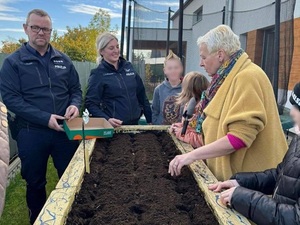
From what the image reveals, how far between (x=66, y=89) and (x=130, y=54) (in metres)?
6.08

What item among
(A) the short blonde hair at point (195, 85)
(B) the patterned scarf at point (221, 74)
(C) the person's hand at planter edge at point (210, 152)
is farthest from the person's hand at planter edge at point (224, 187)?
(A) the short blonde hair at point (195, 85)

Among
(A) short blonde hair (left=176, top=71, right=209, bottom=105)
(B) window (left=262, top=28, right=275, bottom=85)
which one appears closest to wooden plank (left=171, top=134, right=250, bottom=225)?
(A) short blonde hair (left=176, top=71, right=209, bottom=105)

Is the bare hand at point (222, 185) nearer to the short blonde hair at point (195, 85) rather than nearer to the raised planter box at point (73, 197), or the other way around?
the raised planter box at point (73, 197)

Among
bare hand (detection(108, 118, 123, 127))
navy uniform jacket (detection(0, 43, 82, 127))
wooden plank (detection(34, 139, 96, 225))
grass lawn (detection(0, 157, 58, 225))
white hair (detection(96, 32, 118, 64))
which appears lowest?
grass lawn (detection(0, 157, 58, 225))

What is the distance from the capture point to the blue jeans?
9.08 feet

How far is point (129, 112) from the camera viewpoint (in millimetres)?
3250

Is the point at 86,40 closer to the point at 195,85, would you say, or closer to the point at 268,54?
the point at 268,54

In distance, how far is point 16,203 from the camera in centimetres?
369

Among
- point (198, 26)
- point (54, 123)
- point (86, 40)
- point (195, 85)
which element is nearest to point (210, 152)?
point (195, 85)

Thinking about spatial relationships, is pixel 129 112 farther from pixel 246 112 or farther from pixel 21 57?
pixel 246 112

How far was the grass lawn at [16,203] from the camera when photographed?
3.32 m

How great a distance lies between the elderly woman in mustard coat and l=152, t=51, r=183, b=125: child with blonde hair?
1.33 metres

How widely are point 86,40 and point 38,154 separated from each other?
62.5 feet

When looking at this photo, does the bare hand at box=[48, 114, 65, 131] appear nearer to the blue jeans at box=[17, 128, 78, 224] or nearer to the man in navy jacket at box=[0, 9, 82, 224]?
the man in navy jacket at box=[0, 9, 82, 224]
